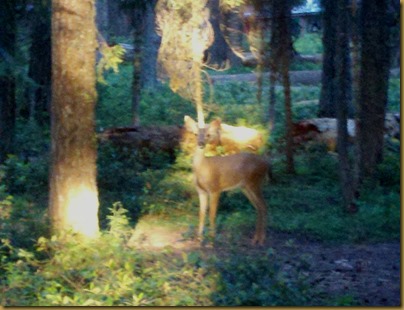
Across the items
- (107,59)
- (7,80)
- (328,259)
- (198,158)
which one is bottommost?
(328,259)

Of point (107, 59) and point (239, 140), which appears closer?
point (107, 59)

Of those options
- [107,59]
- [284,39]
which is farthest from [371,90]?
[107,59]

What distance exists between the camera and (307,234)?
1187cm

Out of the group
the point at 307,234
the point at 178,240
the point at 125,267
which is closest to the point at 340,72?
the point at 307,234

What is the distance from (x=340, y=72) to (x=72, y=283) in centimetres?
622

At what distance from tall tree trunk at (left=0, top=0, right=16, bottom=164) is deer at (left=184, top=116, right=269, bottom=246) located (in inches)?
166

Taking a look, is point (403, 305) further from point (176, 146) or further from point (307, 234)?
point (176, 146)

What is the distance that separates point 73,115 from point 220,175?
8.65 ft

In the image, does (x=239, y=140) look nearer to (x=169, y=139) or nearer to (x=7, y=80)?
(x=169, y=139)

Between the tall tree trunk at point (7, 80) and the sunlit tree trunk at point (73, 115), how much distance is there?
4.57 metres

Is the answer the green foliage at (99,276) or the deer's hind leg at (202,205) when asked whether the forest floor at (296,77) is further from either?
the green foliage at (99,276)

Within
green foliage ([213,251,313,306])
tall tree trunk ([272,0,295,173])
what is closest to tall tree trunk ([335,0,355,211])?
tall tree trunk ([272,0,295,173])

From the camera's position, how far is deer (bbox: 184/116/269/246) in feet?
37.8

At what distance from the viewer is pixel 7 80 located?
625 inches
